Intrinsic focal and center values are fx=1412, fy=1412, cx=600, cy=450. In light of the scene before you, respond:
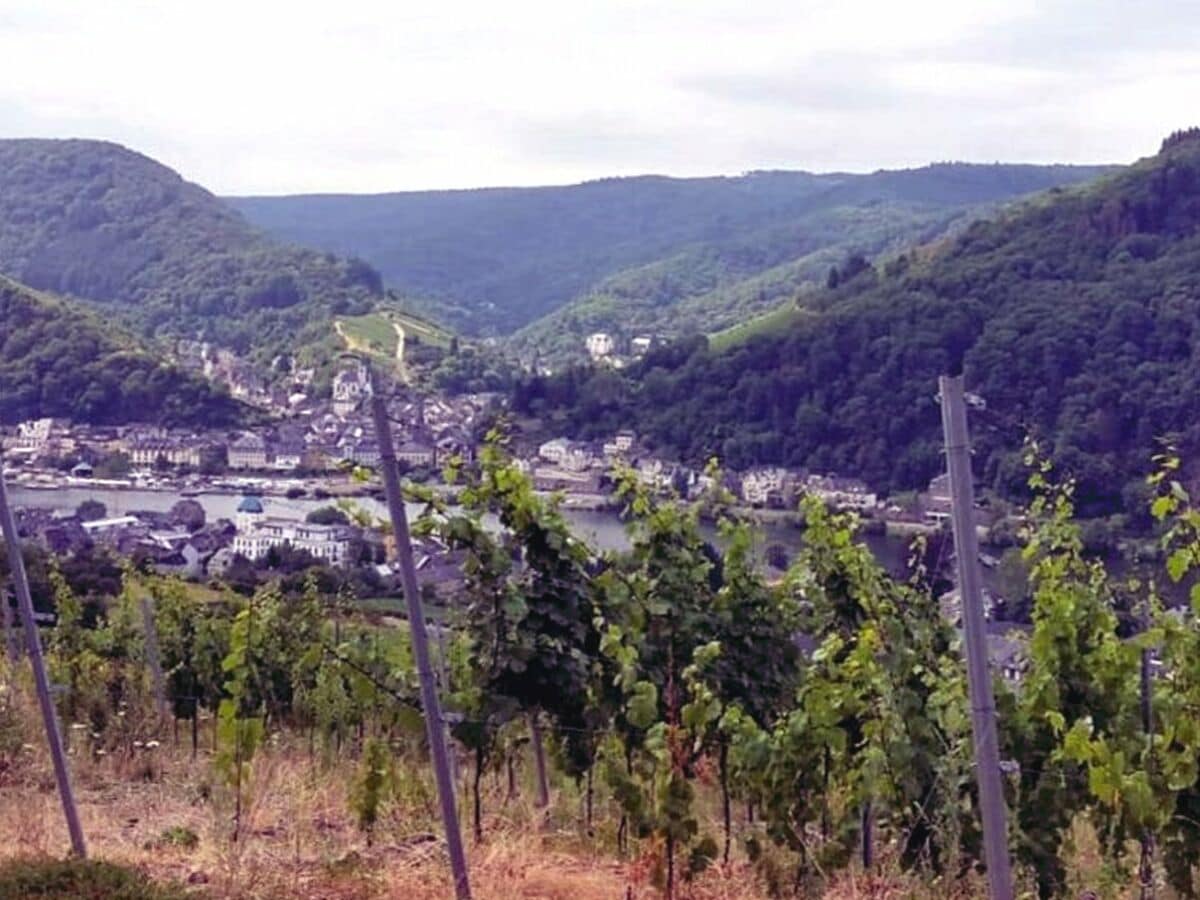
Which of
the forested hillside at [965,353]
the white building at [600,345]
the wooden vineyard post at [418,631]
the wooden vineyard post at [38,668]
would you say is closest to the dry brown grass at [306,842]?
the wooden vineyard post at [38,668]

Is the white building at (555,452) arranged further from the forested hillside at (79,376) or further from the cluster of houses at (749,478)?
the forested hillside at (79,376)

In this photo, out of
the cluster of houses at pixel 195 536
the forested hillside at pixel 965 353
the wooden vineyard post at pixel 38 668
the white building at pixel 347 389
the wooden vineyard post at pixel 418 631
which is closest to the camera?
the wooden vineyard post at pixel 418 631

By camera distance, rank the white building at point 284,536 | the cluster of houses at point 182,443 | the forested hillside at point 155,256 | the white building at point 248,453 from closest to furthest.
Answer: the white building at point 284,536, the cluster of houses at point 182,443, the white building at point 248,453, the forested hillside at point 155,256

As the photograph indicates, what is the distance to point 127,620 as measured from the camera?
12234mm

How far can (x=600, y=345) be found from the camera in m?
87.6

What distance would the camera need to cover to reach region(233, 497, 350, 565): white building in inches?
890

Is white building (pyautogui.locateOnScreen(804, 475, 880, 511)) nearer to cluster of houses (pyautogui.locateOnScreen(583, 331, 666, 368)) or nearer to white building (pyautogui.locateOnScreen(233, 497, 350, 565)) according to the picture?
white building (pyautogui.locateOnScreen(233, 497, 350, 565))

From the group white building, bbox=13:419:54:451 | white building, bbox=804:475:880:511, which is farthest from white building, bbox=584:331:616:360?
white building, bbox=804:475:880:511

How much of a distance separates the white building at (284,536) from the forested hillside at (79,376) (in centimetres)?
2075

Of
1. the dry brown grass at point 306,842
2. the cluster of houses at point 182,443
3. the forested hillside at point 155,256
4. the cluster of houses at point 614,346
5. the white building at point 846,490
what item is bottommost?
the white building at point 846,490

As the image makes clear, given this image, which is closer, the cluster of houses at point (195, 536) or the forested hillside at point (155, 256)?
the cluster of houses at point (195, 536)

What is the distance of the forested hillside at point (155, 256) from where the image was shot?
74125mm

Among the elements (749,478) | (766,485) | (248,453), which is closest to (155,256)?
(248,453)

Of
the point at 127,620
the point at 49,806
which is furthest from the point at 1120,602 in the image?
the point at 127,620
